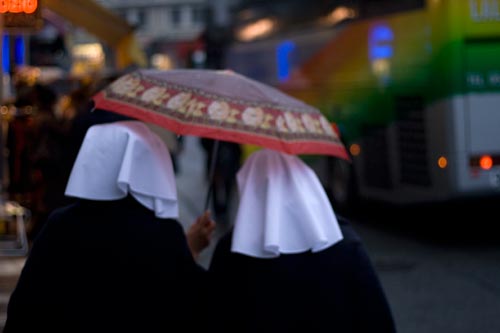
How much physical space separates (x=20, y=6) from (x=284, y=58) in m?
7.26

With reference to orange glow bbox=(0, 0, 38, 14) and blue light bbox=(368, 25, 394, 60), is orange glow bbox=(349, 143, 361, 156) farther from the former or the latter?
orange glow bbox=(0, 0, 38, 14)

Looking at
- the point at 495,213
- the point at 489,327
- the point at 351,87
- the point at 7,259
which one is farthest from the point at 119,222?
the point at 495,213

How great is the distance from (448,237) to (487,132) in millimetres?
1985

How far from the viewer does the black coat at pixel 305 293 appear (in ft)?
11.6

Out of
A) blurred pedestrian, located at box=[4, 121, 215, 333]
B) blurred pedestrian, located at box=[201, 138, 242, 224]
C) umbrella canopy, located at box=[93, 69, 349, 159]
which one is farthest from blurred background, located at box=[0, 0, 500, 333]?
blurred pedestrian, located at box=[4, 121, 215, 333]

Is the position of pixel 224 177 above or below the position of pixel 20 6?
below

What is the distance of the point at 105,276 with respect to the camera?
355 cm

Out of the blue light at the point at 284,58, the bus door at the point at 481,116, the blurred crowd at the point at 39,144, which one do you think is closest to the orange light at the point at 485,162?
the bus door at the point at 481,116

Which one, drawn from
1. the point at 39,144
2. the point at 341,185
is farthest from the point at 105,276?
the point at 341,185

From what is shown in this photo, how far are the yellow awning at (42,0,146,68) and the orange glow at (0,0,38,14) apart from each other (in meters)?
1.95

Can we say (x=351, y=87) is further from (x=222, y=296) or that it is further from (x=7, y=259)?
(x=222, y=296)

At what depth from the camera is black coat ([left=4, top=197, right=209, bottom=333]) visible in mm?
3537

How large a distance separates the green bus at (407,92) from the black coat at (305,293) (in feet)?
26.7

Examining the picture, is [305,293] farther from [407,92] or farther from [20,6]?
[407,92]
